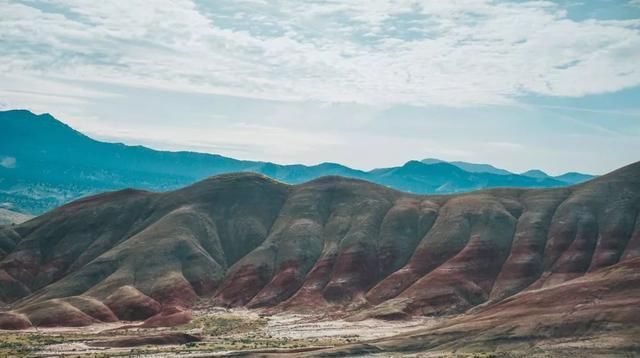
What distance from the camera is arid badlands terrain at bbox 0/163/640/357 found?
92688 mm

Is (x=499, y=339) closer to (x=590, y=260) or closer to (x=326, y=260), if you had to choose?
(x=590, y=260)

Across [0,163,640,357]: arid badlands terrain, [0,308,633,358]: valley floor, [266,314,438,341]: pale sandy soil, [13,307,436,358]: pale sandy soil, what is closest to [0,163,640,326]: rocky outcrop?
[0,163,640,357]: arid badlands terrain

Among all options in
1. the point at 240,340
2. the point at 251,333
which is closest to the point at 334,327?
the point at 251,333

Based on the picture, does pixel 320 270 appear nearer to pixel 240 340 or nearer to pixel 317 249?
pixel 317 249

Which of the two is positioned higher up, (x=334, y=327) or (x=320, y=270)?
(x=320, y=270)

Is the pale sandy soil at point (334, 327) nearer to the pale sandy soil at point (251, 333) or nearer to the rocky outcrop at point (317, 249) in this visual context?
the pale sandy soil at point (251, 333)

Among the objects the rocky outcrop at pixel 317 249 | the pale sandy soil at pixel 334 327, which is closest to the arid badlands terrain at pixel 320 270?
the rocky outcrop at pixel 317 249

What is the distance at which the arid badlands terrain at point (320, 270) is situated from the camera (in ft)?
304

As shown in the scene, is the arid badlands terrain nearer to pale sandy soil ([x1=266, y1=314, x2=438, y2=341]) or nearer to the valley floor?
the valley floor

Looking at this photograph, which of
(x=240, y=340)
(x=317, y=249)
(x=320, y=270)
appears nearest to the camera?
(x=240, y=340)

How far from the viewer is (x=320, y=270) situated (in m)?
156

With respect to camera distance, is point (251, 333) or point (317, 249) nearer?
point (251, 333)

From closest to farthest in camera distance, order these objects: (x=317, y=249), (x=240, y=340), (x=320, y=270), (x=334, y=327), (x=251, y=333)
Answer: (x=240, y=340) → (x=251, y=333) → (x=334, y=327) → (x=320, y=270) → (x=317, y=249)

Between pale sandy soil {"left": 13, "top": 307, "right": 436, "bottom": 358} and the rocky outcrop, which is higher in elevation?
the rocky outcrop
